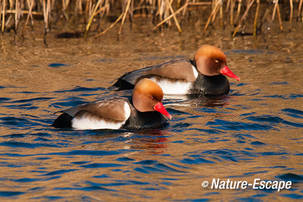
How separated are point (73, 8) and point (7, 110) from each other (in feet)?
29.1

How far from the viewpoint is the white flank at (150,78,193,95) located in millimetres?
9281

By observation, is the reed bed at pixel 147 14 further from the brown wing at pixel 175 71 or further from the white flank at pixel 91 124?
the white flank at pixel 91 124

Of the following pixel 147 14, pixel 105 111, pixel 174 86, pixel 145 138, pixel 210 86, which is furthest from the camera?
pixel 147 14

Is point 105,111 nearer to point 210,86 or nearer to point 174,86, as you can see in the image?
point 174,86

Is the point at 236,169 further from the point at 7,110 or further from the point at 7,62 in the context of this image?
the point at 7,62

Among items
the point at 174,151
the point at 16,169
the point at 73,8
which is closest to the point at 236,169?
the point at 174,151

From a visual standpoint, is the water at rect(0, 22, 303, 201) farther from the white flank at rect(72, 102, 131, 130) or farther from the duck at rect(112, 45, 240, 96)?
the duck at rect(112, 45, 240, 96)

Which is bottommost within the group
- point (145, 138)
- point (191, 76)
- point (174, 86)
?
point (145, 138)

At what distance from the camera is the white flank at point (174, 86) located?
928 cm

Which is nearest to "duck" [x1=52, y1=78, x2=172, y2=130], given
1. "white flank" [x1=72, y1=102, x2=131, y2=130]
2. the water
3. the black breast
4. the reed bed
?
"white flank" [x1=72, y1=102, x2=131, y2=130]

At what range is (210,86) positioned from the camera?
30.8 feet

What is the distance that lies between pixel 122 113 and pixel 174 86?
2299mm

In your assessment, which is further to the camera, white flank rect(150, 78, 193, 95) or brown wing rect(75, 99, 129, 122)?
white flank rect(150, 78, 193, 95)

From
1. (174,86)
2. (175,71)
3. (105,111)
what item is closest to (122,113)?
(105,111)
